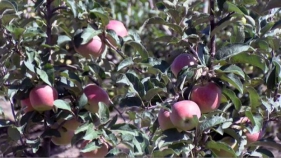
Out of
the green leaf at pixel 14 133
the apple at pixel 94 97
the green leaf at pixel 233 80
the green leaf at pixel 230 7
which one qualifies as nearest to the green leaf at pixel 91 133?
the apple at pixel 94 97

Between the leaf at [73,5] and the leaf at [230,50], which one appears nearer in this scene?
the leaf at [230,50]

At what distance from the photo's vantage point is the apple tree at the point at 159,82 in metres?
1.27

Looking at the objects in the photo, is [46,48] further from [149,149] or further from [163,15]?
[149,149]

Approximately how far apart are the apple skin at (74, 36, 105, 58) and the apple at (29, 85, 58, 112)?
15 centimetres

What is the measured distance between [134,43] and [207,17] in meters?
0.23

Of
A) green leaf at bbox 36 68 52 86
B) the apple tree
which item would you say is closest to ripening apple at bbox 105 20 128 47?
the apple tree

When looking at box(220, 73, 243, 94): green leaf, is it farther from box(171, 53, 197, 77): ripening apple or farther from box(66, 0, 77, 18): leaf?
box(66, 0, 77, 18): leaf

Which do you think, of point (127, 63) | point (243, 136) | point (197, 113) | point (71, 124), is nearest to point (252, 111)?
point (243, 136)

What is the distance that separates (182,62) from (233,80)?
16 cm

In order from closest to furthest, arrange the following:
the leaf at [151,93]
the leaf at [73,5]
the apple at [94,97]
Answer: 1. the leaf at [151,93]
2. the leaf at [73,5]
3. the apple at [94,97]

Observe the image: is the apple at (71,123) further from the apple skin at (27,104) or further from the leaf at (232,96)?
the leaf at (232,96)

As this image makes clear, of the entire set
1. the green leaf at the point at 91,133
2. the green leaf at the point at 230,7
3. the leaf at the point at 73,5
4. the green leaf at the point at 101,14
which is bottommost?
the green leaf at the point at 91,133

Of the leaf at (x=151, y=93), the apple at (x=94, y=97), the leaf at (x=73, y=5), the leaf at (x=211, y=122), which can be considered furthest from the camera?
the apple at (x=94, y=97)

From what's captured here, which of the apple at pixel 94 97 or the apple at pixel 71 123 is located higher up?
the apple at pixel 94 97
